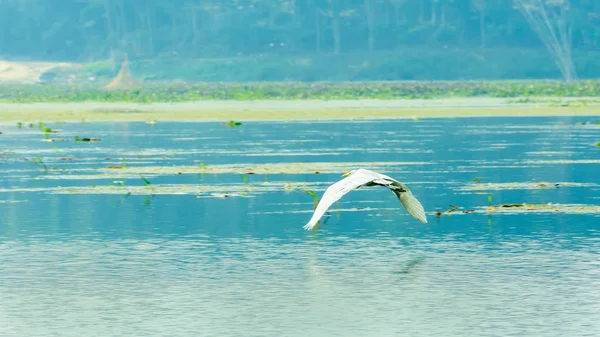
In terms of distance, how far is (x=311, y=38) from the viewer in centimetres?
14775

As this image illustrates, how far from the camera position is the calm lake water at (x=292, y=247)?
510 inches

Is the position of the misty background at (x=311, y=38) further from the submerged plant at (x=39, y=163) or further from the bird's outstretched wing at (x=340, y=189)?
the bird's outstretched wing at (x=340, y=189)

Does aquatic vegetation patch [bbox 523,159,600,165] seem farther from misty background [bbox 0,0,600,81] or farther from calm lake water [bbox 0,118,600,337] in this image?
misty background [bbox 0,0,600,81]

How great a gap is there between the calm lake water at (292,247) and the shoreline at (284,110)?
84.2 feet

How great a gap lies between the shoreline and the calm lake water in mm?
25672

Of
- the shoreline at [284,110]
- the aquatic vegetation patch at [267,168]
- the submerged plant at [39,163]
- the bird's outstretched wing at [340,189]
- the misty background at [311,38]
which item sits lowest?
the shoreline at [284,110]

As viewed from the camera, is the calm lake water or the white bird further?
the white bird

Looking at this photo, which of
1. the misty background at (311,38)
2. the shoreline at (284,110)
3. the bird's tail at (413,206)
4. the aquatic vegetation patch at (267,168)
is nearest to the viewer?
the bird's tail at (413,206)

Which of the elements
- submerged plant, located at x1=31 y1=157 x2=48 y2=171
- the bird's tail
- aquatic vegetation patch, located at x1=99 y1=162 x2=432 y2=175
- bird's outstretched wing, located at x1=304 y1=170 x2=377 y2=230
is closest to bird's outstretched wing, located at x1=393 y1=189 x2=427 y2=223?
the bird's tail

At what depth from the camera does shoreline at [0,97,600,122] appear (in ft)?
196

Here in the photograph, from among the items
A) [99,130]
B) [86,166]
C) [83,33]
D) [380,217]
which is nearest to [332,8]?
[83,33]

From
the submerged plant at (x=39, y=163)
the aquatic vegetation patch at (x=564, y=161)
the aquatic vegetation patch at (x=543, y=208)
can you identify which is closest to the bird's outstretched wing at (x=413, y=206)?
the aquatic vegetation patch at (x=543, y=208)

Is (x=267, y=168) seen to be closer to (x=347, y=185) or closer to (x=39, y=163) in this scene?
(x=39, y=163)

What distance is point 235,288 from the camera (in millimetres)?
14453
